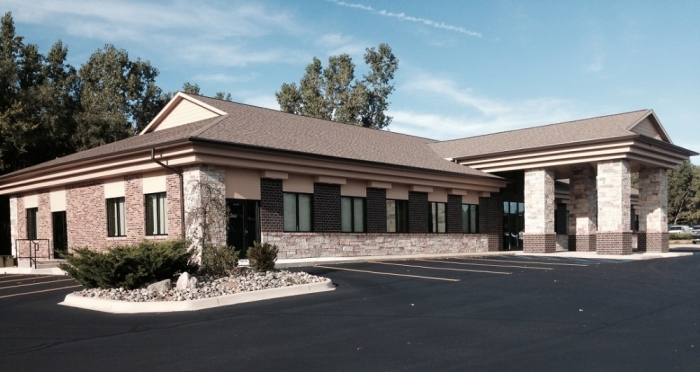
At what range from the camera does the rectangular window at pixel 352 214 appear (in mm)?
25805

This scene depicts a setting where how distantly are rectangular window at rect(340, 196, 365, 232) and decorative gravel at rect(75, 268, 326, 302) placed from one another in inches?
357

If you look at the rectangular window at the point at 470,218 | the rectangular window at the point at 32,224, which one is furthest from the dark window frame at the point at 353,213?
the rectangular window at the point at 32,224

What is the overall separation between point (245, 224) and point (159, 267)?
7.27 meters

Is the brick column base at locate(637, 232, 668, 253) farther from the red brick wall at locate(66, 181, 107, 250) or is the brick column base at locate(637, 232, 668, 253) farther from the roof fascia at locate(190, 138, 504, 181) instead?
the red brick wall at locate(66, 181, 107, 250)

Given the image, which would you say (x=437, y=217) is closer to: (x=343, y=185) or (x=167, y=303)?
(x=343, y=185)

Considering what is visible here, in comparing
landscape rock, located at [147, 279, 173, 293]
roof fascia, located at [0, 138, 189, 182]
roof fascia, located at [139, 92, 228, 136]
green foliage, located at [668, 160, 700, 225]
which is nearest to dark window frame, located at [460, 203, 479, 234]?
roof fascia, located at [139, 92, 228, 136]

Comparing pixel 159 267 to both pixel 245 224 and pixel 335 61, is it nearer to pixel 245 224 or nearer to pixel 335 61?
pixel 245 224

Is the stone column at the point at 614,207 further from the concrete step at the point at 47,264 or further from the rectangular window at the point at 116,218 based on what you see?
the concrete step at the point at 47,264

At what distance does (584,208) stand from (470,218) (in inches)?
251

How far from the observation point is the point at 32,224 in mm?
29359

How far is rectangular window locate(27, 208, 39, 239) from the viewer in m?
29.2

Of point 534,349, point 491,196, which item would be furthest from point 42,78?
point 534,349

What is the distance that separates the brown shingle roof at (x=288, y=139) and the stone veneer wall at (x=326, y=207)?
4.51ft

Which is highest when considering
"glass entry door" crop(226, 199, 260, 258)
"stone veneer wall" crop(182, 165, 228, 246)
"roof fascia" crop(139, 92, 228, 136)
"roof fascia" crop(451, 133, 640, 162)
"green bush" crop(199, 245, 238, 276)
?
"roof fascia" crop(139, 92, 228, 136)
